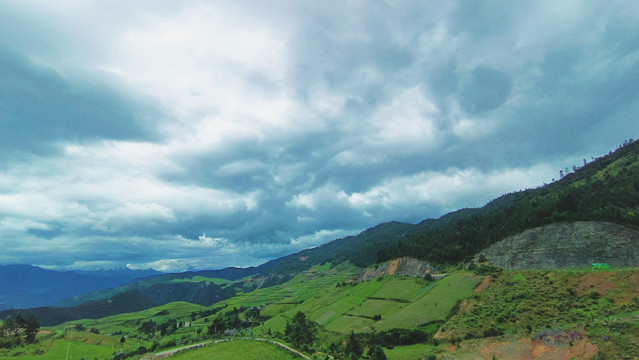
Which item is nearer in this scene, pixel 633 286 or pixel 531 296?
pixel 633 286

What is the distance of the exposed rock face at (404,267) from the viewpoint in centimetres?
16000

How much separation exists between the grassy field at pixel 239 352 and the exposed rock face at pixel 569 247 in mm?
96692

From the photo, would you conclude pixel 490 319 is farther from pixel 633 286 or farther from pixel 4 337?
pixel 4 337

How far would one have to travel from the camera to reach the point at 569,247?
104 metres

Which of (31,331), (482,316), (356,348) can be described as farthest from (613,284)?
(31,331)

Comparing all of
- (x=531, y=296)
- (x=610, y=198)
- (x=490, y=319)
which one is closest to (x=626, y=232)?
(x=610, y=198)

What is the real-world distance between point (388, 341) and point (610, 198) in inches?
4143

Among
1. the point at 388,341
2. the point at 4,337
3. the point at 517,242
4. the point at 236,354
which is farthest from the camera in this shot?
the point at 517,242

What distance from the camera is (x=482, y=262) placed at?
128125 mm

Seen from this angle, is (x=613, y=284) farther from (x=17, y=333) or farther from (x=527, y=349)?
(x=17, y=333)

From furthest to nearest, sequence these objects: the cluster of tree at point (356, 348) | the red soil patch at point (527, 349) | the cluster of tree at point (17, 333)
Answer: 1. the cluster of tree at point (17, 333)
2. the cluster of tree at point (356, 348)
3. the red soil patch at point (527, 349)

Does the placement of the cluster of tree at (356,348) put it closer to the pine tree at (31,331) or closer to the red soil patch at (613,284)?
the red soil patch at (613,284)

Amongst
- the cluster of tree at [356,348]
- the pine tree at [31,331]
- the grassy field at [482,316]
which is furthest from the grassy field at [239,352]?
the pine tree at [31,331]

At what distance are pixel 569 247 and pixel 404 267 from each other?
8401 centimetres
